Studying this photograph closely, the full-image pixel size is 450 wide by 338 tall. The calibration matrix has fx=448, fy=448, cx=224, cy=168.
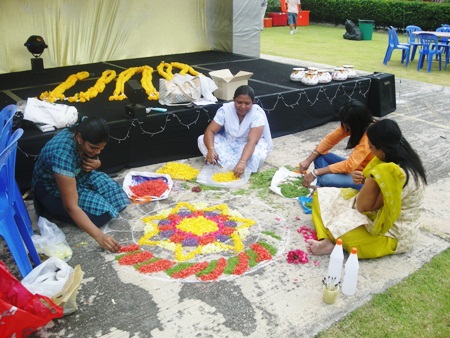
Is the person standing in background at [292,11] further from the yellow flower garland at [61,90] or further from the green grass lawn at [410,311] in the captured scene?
the green grass lawn at [410,311]

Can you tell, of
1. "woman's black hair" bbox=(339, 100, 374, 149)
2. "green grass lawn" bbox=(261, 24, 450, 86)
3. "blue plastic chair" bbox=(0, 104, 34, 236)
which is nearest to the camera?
"blue plastic chair" bbox=(0, 104, 34, 236)

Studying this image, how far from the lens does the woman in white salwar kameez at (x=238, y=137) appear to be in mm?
4324

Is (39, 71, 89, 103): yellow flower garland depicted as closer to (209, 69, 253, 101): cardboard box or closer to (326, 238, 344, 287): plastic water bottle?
(209, 69, 253, 101): cardboard box

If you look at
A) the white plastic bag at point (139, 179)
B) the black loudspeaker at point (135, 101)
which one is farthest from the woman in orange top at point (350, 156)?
the black loudspeaker at point (135, 101)

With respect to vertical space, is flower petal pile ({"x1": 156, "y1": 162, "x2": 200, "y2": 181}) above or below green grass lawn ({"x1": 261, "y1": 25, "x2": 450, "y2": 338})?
above

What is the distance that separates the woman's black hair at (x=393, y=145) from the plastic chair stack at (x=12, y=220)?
2.09m

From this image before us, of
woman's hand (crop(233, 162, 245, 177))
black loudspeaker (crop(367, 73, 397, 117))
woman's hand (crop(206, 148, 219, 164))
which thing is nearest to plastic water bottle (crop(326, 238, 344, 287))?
woman's hand (crop(233, 162, 245, 177))

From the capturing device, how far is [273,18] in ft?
64.6

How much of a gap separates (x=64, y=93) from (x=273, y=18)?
15.6 meters

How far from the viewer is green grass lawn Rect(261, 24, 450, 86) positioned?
32.1 feet

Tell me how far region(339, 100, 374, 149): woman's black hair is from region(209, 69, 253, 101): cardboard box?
1.93m

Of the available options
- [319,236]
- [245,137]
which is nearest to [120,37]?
[245,137]

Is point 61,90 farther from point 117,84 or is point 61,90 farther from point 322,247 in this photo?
point 322,247

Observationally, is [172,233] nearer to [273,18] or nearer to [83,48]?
[83,48]
